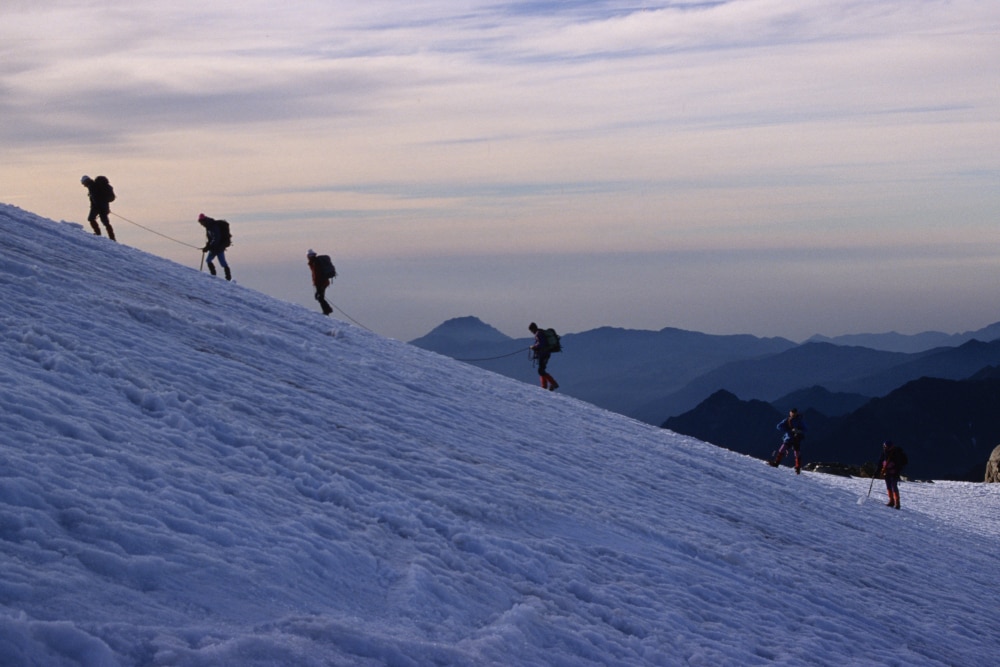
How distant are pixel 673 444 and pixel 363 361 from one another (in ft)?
24.3

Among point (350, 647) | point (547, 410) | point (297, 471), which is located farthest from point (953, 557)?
point (350, 647)

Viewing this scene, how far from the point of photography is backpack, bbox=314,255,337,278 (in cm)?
2561

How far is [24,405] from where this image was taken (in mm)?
7703

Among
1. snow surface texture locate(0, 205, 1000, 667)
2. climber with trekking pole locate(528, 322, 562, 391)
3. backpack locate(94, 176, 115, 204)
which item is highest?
backpack locate(94, 176, 115, 204)

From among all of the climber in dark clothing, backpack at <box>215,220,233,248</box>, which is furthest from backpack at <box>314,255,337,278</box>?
the climber in dark clothing

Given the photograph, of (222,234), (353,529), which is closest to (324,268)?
(222,234)

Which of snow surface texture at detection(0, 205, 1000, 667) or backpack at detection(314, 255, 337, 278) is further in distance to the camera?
backpack at detection(314, 255, 337, 278)

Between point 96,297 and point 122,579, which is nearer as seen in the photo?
point 122,579

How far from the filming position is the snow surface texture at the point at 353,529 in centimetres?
563

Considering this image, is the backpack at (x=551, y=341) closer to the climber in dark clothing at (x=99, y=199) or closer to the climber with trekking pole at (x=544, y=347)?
the climber with trekking pole at (x=544, y=347)

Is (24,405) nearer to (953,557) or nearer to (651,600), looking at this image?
(651,600)

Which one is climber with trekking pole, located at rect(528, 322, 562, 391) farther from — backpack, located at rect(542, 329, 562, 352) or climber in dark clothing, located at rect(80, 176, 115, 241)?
climber in dark clothing, located at rect(80, 176, 115, 241)

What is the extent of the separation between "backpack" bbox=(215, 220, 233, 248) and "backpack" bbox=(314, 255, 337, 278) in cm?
236

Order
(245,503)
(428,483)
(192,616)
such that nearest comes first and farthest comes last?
(192,616), (245,503), (428,483)
